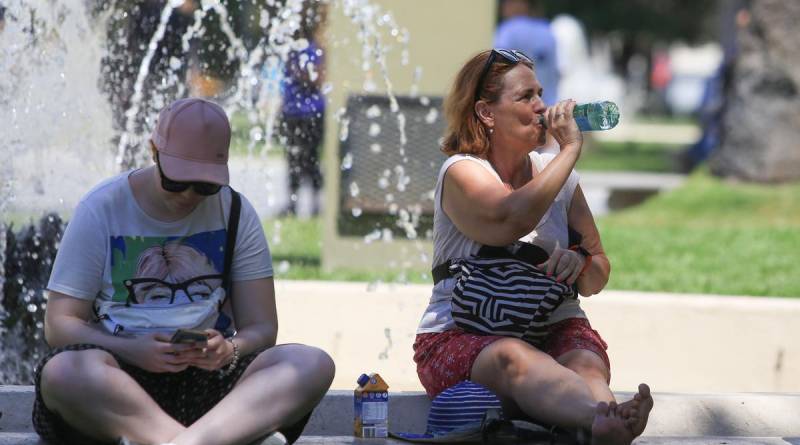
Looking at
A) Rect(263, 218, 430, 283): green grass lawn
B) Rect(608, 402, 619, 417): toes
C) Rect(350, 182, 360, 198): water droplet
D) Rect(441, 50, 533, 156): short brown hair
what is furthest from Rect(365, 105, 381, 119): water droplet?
Rect(608, 402, 619, 417): toes

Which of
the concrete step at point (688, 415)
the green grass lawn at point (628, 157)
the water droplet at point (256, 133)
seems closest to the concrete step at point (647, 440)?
the concrete step at point (688, 415)

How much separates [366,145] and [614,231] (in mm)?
2489

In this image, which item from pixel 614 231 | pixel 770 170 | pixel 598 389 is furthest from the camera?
pixel 770 170

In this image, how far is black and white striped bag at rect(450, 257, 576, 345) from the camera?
13.2 feet

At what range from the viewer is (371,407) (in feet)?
13.0

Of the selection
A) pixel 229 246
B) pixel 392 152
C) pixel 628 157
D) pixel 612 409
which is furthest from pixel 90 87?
pixel 628 157

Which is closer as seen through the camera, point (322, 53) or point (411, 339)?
point (411, 339)

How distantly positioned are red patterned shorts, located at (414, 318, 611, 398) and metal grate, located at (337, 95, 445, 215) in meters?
3.28

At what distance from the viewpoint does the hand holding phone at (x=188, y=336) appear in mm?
3492

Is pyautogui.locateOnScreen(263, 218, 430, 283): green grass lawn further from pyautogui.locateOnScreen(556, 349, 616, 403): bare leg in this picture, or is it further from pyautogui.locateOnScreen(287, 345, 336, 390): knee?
pyautogui.locateOnScreen(287, 345, 336, 390): knee

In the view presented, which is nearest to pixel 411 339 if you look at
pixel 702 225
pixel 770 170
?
pixel 702 225

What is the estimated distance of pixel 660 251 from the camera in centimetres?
848

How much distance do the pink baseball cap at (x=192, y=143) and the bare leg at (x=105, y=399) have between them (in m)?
0.52

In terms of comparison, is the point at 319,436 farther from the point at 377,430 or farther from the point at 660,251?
the point at 660,251
